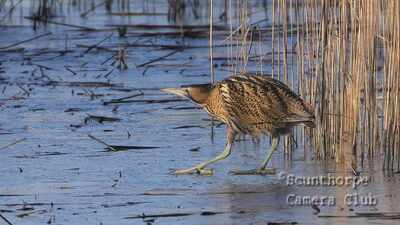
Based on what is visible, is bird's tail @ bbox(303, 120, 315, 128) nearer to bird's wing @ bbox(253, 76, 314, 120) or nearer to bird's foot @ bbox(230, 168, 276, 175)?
bird's wing @ bbox(253, 76, 314, 120)

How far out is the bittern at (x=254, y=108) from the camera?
27.5 feet

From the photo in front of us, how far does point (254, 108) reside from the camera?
332 inches

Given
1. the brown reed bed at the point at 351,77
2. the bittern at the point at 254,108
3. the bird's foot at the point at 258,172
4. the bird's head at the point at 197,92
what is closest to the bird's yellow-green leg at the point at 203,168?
the bittern at the point at 254,108

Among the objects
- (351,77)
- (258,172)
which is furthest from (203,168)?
(351,77)

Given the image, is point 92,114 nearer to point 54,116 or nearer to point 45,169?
point 54,116

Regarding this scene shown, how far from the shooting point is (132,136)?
9.96 m

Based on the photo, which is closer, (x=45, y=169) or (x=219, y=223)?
(x=219, y=223)

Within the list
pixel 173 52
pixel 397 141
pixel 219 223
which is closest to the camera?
pixel 219 223

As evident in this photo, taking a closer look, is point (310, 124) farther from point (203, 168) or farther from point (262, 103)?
point (203, 168)

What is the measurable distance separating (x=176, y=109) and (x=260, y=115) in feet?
9.66

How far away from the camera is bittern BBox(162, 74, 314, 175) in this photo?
8375 mm

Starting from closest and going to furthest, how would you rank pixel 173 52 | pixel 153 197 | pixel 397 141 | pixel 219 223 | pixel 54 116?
pixel 219 223
pixel 153 197
pixel 397 141
pixel 54 116
pixel 173 52

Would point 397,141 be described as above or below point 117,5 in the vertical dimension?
below

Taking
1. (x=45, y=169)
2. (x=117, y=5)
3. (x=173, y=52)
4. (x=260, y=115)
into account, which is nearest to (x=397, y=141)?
(x=260, y=115)
